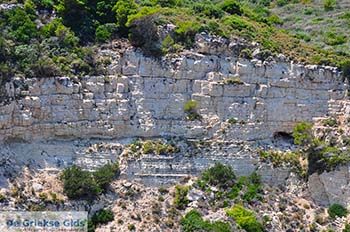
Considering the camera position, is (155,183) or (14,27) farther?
(14,27)

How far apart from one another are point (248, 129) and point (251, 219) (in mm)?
4975

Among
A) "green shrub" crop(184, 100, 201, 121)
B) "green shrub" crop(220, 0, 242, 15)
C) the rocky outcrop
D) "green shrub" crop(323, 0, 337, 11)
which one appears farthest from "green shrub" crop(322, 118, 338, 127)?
"green shrub" crop(323, 0, 337, 11)

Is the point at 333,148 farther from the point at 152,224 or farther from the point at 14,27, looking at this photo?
the point at 14,27

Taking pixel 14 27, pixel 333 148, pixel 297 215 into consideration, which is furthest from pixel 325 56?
pixel 14 27

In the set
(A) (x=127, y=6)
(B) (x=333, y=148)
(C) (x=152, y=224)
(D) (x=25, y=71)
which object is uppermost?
(A) (x=127, y=6)

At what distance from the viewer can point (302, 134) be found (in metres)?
41.9

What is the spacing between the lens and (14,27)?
145ft

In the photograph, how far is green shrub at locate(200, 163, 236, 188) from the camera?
40875 millimetres

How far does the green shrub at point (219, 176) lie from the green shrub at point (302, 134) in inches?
134

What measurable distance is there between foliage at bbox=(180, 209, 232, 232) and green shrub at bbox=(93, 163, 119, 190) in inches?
140

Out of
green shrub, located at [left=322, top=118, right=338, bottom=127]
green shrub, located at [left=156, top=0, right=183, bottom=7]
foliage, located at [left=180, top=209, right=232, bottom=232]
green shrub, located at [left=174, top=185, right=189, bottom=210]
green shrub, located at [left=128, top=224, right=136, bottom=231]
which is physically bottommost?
green shrub, located at [left=128, top=224, right=136, bottom=231]

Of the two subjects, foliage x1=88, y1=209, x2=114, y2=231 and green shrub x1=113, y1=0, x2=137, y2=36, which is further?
green shrub x1=113, y1=0, x2=137, y2=36

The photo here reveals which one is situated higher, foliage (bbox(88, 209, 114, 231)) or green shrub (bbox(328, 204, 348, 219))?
green shrub (bbox(328, 204, 348, 219))

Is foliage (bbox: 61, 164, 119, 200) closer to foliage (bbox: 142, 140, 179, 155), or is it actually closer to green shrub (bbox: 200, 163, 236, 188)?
foliage (bbox: 142, 140, 179, 155)
